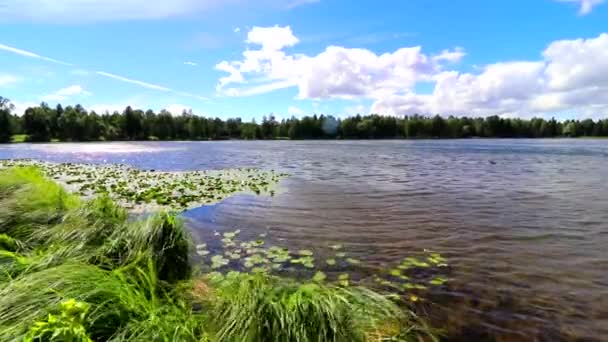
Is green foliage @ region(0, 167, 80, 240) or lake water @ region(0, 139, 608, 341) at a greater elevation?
green foliage @ region(0, 167, 80, 240)

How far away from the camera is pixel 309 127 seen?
13850 centimetres

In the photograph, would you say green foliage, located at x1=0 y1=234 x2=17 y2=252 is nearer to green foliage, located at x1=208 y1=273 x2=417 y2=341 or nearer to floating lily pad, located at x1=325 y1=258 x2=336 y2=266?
green foliage, located at x1=208 y1=273 x2=417 y2=341

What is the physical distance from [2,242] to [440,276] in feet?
23.1

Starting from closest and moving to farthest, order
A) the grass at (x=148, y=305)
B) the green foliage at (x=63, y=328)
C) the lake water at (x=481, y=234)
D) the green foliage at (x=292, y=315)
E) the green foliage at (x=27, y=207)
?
the green foliage at (x=63, y=328) < the grass at (x=148, y=305) < the green foliage at (x=292, y=315) < the lake water at (x=481, y=234) < the green foliage at (x=27, y=207)

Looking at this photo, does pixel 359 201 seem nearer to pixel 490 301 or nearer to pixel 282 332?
pixel 490 301

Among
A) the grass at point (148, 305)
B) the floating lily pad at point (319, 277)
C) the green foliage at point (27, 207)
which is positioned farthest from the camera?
the green foliage at point (27, 207)

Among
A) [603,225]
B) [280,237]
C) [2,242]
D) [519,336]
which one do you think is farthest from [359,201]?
[2,242]

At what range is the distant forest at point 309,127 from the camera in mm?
116500

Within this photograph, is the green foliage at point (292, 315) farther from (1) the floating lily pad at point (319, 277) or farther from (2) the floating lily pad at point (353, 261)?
(2) the floating lily pad at point (353, 261)

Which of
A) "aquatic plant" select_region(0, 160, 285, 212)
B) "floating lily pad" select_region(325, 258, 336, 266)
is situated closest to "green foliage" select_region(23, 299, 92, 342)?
"floating lily pad" select_region(325, 258, 336, 266)

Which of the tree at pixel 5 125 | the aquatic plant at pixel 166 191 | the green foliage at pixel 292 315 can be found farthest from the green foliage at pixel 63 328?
the tree at pixel 5 125

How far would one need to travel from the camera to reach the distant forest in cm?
11650

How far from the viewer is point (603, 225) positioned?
10852 mm

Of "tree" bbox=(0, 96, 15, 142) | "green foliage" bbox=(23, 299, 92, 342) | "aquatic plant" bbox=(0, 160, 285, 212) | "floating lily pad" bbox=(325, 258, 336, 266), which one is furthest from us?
"tree" bbox=(0, 96, 15, 142)
